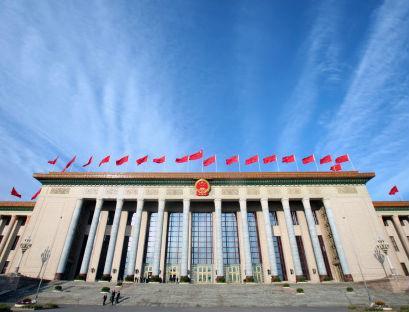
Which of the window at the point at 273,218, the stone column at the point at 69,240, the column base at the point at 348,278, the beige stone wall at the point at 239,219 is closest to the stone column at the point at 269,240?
the beige stone wall at the point at 239,219

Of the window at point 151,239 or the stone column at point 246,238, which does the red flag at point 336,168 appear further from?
the window at point 151,239

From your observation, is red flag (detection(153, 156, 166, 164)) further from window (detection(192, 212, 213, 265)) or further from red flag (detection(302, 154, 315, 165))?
red flag (detection(302, 154, 315, 165))

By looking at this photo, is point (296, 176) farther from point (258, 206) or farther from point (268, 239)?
point (268, 239)

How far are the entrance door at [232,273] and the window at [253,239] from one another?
285 cm

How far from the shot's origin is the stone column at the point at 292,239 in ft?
120

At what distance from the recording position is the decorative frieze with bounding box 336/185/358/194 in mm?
42375

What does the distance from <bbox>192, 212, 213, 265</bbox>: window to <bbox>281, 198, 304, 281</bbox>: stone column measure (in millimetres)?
12307

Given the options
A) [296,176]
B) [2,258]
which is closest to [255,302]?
[296,176]

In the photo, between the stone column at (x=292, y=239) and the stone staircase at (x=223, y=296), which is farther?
the stone column at (x=292, y=239)

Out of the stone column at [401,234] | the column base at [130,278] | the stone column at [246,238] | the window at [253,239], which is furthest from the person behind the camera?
the stone column at [401,234]

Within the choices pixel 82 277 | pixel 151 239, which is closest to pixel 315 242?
pixel 151 239

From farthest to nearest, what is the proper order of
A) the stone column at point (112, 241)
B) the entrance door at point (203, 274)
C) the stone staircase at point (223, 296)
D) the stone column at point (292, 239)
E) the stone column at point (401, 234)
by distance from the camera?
the stone column at point (401, 234), the entrance door at point (203, 274), the stone column at point (112, 241), the stone column at point (292, 239), the stone staircase at point (223, 296)

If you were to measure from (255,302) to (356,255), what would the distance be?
20.3 meters

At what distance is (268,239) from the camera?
1538 inches
